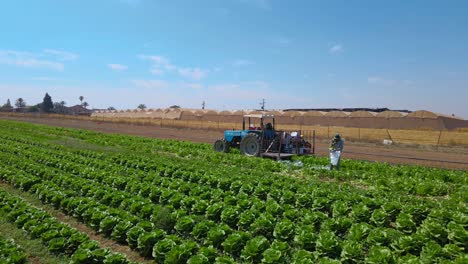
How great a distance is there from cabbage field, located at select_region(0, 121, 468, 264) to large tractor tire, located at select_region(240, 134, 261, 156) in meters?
4.68

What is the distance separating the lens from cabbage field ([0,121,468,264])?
19.1 feet

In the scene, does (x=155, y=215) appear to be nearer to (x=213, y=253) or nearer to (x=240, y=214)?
(x=240, y=214)

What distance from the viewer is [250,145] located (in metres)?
18.0

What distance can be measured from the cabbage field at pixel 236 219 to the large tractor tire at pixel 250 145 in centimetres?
468

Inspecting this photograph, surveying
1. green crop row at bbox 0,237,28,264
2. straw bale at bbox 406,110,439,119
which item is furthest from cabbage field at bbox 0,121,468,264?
straw bale at bbox 406,110,439,119

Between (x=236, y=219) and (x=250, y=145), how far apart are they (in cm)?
1036

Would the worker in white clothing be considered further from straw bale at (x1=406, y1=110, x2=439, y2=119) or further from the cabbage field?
straw bale at (x1=406, y1=110, x2=439, y2=119)

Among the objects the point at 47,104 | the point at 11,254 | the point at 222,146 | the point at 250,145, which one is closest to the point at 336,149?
the point at 250,145

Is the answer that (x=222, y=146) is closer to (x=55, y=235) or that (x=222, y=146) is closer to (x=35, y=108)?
(x=55, y=235)

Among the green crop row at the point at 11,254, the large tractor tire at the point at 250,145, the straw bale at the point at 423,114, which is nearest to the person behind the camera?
the green crop row at the point at 11,254

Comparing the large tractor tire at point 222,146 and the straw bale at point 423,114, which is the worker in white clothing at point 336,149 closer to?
the large tractor tire at point 222,146

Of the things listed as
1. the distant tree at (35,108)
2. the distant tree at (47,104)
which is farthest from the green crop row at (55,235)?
the distant tree at (35,108)

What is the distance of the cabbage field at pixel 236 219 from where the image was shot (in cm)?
583

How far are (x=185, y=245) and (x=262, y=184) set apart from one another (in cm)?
498
